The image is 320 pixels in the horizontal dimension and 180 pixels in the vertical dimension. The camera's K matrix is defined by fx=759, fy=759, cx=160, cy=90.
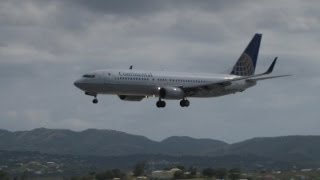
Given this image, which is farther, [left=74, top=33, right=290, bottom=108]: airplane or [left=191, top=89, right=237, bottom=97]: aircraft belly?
[left=191, top=89, right=237, bottom=97]: aircraft belly

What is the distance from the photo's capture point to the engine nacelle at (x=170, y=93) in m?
115

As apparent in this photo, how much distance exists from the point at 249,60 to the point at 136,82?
33287mm

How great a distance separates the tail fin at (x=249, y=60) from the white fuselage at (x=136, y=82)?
14.3m

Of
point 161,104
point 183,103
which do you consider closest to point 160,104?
point 161,104

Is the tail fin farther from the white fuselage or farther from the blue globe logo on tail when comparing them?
the white fuselage

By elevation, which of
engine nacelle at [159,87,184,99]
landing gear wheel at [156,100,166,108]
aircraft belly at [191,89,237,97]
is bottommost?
landing gear wheel at [156,100,166,108]

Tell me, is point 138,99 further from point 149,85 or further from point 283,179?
point 283,179

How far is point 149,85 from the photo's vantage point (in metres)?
113

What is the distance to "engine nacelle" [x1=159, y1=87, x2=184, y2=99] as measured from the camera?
115m

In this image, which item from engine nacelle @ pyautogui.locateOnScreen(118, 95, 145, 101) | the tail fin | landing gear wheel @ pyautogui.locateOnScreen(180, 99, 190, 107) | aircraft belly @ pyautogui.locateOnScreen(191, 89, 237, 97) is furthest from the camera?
the tail fin

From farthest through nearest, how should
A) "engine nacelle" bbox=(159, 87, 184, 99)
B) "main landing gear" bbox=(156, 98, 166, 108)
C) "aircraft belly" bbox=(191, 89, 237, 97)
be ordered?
"aircraft belly" bbox=(191, 89, 237, 97), "main landing gear" bbox=(156, 98, 166, 108), "engine nacelle" bbox=(159, 87, 184, 99)

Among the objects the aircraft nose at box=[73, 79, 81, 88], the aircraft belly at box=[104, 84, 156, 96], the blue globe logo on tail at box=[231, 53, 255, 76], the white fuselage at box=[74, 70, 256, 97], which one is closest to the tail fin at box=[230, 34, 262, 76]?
the blue globe logo on tail at box=[231, 53, 255, 76]

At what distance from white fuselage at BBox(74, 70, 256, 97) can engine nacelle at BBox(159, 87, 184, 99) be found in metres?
0.75

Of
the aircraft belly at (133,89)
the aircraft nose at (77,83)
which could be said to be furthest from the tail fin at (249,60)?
the aircraft nose at (77,83)
